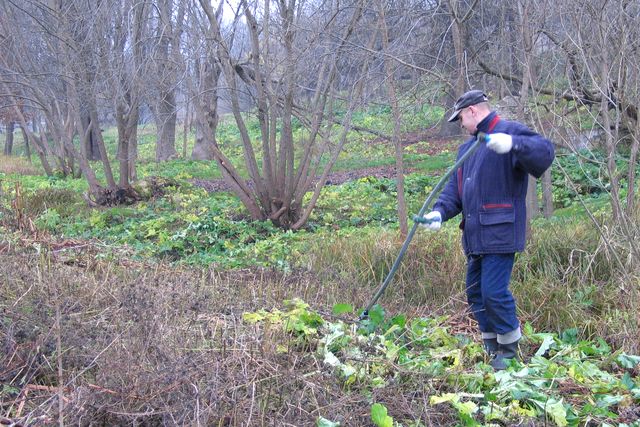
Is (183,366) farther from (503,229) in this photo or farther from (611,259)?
(611,259)

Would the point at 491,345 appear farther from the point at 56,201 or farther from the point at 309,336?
the point at 56,201

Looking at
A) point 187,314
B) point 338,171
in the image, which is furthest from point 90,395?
point 338,171

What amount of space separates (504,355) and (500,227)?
2.68 ft

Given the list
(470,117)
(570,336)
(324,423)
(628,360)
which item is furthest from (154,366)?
(570,336)

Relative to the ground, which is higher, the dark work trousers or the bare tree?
the bare tree

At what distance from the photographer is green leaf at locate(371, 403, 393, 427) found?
10.1 ft

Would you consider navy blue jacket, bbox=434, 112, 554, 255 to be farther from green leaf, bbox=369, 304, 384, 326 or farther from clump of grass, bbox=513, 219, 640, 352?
clump of grass, bbox=513, 219, 640, 352

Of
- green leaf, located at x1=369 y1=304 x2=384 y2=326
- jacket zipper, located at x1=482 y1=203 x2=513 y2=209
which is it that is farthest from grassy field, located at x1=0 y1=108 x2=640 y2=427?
jacket zipper, located at x1=482 y1=203 x2=513 y2=209

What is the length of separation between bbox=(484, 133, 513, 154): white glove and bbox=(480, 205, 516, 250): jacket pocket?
0.44 metres

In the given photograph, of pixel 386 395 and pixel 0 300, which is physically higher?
pixel 0 300

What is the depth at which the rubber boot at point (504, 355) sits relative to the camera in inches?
163

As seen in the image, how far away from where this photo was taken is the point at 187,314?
14.5ft

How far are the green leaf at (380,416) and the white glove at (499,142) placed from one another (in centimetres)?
168

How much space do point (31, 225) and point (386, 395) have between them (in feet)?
15.8
